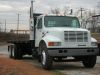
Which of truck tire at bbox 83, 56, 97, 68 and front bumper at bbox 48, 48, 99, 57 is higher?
front bumper at bbox 48, 48, 99, 57

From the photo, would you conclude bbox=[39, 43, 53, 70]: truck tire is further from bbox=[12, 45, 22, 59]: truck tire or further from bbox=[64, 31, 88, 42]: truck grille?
bbox=[12, 45, 22, 59]: truck tire

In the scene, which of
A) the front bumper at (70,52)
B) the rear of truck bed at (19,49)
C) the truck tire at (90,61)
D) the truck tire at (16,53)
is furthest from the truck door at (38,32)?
the truck tire at (16,53)

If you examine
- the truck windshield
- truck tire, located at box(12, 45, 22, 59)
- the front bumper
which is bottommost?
truck tire, located at box(12, 45, 22, 59)

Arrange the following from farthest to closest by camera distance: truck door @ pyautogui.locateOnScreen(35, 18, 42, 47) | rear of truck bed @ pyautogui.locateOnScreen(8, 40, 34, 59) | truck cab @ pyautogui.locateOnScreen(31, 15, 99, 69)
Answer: rear of truck bed @ pyautogui.locateOnScreen(8, 40, 34, 59), truck door @ pyautogui.locateOnScreen(35, 18, 42, 47), truck cab @ pyautogui.locateOnScreen(31, 15, 99, 69)

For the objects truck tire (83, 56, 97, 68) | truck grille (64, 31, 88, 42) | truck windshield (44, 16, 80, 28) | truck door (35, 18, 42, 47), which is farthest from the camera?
truck door (35, 18, 42, 47)

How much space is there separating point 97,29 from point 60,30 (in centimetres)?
9663

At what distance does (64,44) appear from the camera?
18078mm

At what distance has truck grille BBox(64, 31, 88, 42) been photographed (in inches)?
718

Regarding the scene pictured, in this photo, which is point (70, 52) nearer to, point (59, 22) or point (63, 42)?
point (63, 42)

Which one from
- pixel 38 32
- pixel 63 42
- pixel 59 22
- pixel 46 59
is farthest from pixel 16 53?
pixel 63 42

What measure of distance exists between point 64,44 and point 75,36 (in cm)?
68

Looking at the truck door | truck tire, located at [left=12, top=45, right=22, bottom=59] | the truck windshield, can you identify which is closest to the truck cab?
the truck windshield

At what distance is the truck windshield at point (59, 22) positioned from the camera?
19.6 m

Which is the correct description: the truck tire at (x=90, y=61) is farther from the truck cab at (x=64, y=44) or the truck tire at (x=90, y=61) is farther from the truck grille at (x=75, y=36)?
the truck grille at (x=75, y=36)
